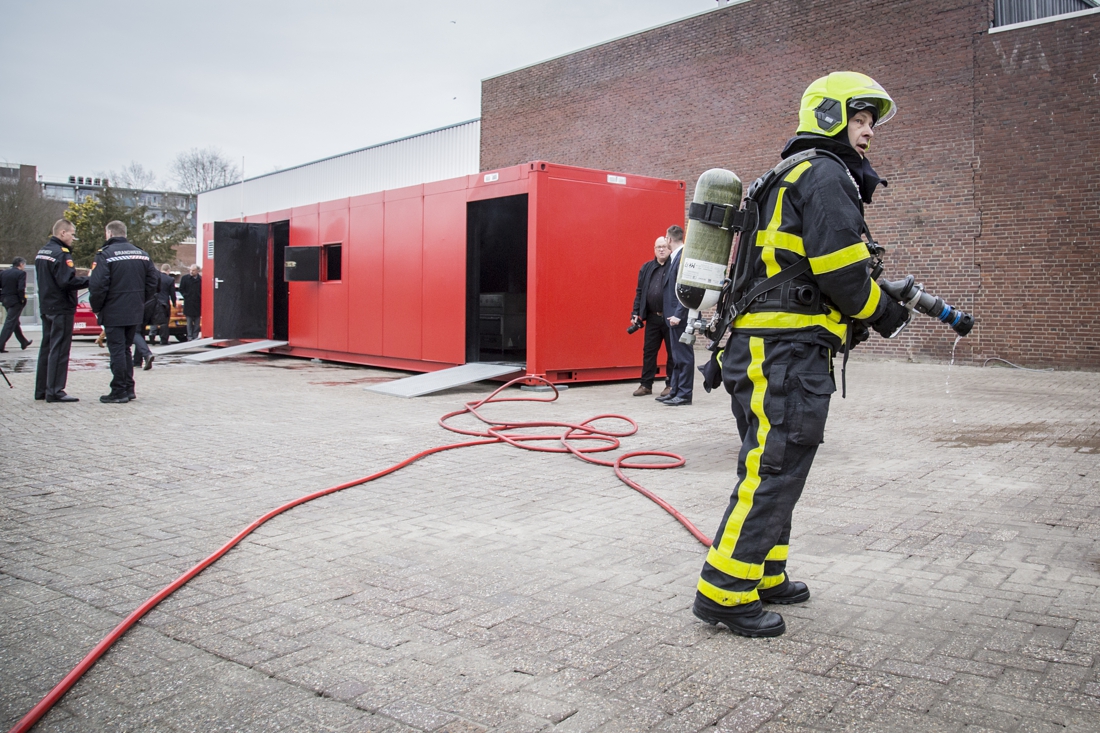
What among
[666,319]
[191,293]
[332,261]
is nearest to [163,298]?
[332,261]

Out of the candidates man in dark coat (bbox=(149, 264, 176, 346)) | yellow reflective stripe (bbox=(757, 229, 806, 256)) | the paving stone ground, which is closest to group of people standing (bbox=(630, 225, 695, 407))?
the paving stone ground

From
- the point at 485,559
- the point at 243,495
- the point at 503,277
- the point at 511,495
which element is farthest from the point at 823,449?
the point at 503,277

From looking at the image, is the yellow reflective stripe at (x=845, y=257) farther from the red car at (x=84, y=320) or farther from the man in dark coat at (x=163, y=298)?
the red car at (x=84, y=320)

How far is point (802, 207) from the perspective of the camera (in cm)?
297

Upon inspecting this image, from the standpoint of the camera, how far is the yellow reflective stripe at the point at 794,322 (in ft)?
9.66

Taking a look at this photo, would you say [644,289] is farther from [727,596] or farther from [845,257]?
[727,596]

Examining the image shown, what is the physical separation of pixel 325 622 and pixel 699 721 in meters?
1.42

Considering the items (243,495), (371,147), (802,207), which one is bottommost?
(243,495)

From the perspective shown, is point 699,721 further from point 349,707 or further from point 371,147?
point 371,147

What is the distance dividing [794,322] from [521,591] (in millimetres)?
1495

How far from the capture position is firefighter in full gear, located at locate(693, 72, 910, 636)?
2.88m

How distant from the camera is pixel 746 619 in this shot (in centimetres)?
293

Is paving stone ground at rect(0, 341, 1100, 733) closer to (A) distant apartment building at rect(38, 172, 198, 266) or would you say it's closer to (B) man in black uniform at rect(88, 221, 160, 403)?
(B) man in black uniform at rect(88, 221, 160, 403)

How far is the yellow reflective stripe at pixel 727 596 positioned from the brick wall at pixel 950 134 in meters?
14.2
